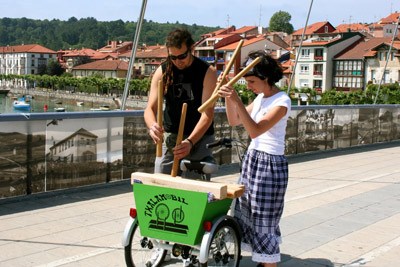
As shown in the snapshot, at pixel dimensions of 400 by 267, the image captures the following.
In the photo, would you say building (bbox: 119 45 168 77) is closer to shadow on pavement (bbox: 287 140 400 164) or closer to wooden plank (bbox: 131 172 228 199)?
shadow on pavement (bbox: 287 140 400 164)

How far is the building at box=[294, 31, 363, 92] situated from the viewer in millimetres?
87375

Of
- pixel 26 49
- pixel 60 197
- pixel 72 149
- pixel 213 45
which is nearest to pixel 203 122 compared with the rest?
pixel 60 197

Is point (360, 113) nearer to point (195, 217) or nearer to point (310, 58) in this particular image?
point (195, 217)

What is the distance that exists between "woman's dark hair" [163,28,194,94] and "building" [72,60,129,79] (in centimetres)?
12584

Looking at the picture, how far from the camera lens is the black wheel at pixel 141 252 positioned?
3.93 meters

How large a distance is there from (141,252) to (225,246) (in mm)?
634

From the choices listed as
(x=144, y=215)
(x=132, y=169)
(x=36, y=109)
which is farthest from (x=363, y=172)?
(x=36, y=109)

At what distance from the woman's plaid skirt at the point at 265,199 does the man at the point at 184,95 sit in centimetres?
47

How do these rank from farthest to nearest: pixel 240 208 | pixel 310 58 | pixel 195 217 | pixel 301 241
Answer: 1. pixel 310 58
2. pixel 301 241
3. pixel 240 208
4. pixel 195 217

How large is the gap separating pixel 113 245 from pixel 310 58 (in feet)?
286

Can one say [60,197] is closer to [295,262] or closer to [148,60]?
[295,262]

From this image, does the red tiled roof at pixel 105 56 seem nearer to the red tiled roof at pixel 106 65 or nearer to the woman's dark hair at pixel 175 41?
the red tiled roof at pixel 106 65

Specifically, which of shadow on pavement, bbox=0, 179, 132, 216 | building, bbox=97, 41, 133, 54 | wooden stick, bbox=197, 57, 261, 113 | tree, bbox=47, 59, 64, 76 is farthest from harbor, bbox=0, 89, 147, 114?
wooden stick, bbox=197, 57, 261, 113

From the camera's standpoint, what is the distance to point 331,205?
23.0 ft
